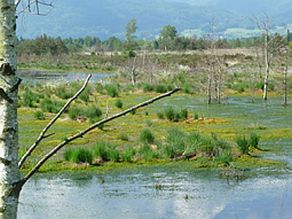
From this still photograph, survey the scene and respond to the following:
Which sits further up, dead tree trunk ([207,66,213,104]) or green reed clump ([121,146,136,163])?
dead tree trunk ([207,66,213,104])

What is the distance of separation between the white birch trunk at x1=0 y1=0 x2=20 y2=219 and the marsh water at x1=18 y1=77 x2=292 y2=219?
876 centimetres

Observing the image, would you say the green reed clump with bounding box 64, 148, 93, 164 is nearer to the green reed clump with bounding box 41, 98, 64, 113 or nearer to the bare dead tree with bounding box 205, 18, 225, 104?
the green reed clump with bounding box 41, 98, 64, 113

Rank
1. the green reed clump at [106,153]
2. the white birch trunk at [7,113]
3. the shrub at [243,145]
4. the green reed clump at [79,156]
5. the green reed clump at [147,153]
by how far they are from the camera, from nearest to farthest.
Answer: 1. the white birch trunk at [7,113]
2. the green reed clump at [79,156]
3. the green reed clump at [106,153]
4. the green reed clump at [147,153]
5. the shrub at [243,145]

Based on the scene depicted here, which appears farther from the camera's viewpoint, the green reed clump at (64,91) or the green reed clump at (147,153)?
the green reed clump at (64,91)

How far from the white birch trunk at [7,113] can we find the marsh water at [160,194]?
8.76 m

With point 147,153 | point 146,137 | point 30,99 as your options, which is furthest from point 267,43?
point 147,153

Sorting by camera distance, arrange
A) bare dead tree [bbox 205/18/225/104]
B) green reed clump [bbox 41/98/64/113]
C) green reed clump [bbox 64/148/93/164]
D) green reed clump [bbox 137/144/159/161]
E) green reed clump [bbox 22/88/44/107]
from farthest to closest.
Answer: bare dead tree [bbox 205/18/225/104], green reed clump [bbox 22/88/44/107], green reed clump [bbox 41/98/64/113], green reed clump [bbox 137/144/159/161], green reed clump [bbox 64/148/93/164]

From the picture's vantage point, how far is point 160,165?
15.5 m

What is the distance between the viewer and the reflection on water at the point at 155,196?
36.7 feet

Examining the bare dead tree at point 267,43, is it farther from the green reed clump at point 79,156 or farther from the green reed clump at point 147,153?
the green reed clump at point 79,156

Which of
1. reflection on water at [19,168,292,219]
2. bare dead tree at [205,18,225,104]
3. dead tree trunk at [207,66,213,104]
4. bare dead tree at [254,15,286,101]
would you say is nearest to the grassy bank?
dead tree trunk at [207,66,213,104]

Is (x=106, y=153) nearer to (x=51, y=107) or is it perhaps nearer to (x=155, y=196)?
(x=155, y=196)

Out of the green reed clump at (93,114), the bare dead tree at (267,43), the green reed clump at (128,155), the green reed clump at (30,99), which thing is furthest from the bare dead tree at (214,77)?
the green reed clump at (128,155)

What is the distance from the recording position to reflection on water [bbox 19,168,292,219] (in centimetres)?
1117
